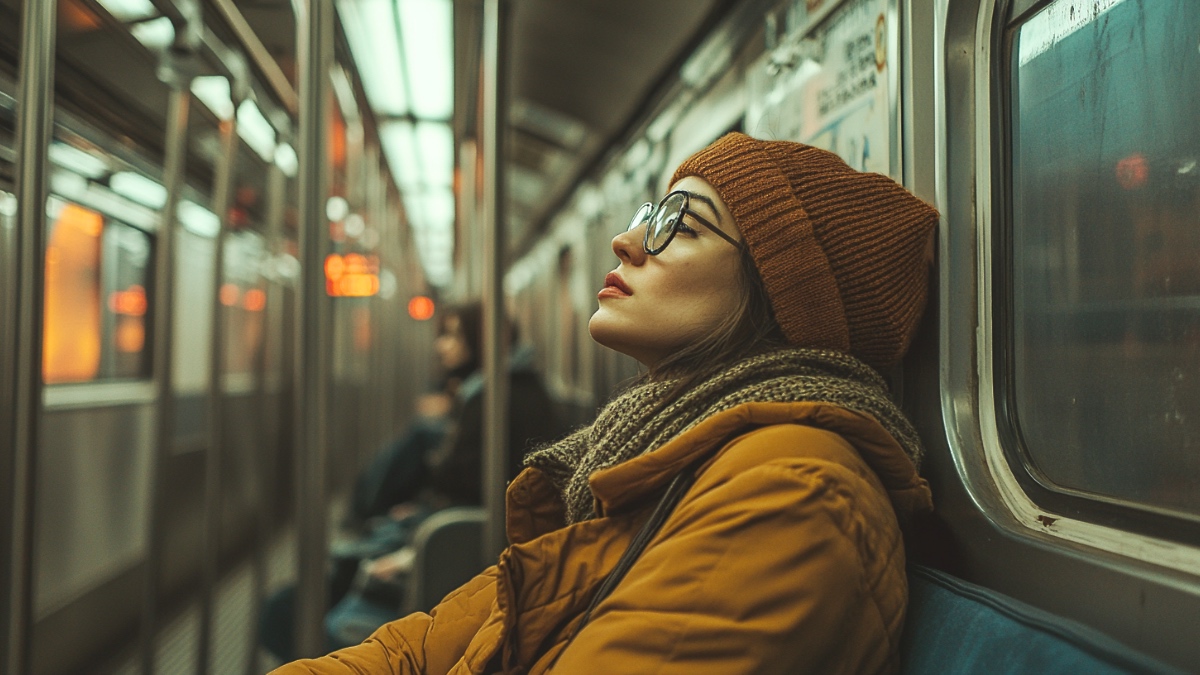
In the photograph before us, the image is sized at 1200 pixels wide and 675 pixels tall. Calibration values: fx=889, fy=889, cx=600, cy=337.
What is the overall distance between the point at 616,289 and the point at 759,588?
54 cm

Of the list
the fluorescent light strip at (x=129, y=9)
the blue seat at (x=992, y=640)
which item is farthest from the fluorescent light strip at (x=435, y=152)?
the blue seat at (x=992, y=640)

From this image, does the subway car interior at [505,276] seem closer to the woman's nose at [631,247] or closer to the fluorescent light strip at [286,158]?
the fluorescent light strip at [286,158]

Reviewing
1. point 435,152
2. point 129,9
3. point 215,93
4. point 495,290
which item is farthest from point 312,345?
point 435,152

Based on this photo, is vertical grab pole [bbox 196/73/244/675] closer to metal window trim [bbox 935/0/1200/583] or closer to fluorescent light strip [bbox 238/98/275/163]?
fluorescent light strip [bbox 238/98/275/163]

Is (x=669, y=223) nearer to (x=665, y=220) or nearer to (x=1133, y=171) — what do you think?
(x=665, y=220)

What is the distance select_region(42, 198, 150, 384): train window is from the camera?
3309mm

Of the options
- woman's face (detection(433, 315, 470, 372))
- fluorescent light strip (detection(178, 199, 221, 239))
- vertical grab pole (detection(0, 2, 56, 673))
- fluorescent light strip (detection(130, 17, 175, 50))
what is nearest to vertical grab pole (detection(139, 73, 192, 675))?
fluorescent light strip (detection(130, 17, 175, 50))

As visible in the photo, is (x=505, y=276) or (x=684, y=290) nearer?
(x=684, y=290)

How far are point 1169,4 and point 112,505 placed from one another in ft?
12.6

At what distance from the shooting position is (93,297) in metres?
3.68

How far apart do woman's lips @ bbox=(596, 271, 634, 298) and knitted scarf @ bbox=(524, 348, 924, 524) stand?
14cm

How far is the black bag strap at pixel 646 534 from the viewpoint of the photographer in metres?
1.05

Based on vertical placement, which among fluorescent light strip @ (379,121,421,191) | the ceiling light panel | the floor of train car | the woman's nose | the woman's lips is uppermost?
fluorescent light strip @ (379,121,421,191)

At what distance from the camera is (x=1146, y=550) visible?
3.27ft
